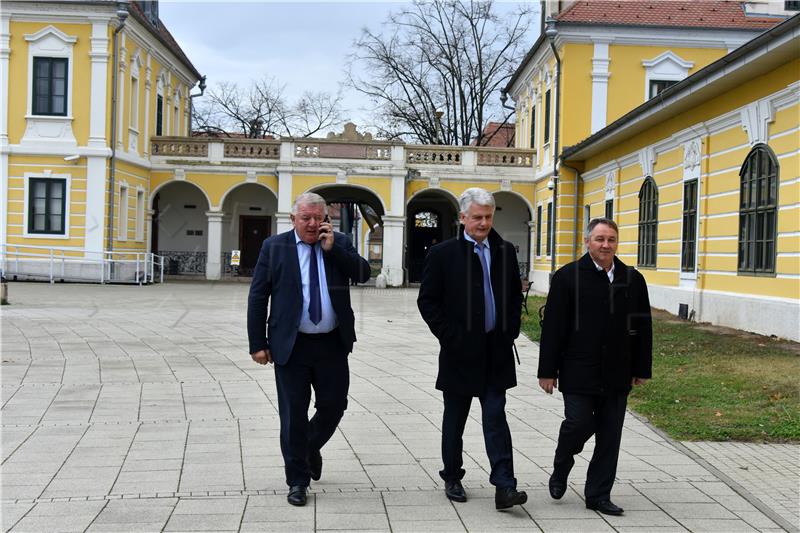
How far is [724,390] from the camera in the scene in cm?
895

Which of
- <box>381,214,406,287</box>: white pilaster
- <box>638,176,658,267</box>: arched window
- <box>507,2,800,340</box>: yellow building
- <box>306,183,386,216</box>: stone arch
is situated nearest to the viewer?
<box>507,2,800,340</box>: yellow building

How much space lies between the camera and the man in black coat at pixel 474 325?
516cm

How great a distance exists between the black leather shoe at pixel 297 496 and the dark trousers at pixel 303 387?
0.03 meters

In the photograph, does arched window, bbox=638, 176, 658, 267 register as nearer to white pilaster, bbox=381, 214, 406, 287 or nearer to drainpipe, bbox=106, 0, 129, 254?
white pilaster, bbox=381, 214, 406, 287

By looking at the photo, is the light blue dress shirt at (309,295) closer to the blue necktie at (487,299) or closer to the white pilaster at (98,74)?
the blue necktie at (487,299)

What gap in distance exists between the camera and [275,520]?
4.80 m

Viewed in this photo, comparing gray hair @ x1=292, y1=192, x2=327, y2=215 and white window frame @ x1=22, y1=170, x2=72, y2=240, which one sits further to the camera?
white window frame @ x1=22, y1=170, x2=72, y2=240

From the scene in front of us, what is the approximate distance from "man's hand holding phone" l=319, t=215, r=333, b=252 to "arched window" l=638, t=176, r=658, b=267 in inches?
654

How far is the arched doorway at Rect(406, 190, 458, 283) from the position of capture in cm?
3827

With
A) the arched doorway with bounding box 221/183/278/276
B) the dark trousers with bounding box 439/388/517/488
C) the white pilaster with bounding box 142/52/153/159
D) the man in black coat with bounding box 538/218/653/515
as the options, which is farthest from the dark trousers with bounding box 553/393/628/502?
the arched doorway with bounding box 221/183/278/276

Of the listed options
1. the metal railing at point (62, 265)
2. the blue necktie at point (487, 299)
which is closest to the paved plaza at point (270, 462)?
the blue necktie at point (487, 299)

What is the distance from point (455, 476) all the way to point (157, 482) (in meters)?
1.90

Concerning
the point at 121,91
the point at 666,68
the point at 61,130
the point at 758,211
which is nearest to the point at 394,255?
the point at 121,91

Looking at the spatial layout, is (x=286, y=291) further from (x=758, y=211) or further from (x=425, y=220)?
(x=425, y=220)
